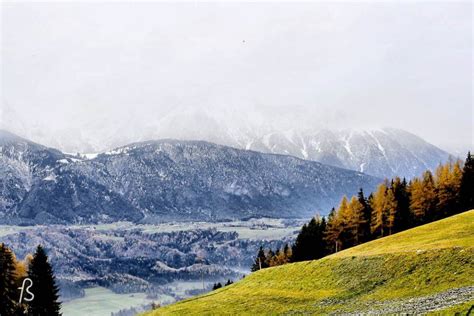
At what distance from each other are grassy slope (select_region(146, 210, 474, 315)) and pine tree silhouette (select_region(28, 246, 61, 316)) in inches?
904

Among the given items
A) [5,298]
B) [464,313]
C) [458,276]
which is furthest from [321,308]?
[5,298]

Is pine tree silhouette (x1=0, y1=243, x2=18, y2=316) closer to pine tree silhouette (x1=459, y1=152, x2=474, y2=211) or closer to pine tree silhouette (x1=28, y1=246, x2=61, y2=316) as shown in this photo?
pine tree silhouette (x1=28, y1=246, x2=61, y2=316)

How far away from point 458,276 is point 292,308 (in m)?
19.7

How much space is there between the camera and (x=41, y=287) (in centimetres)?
9712

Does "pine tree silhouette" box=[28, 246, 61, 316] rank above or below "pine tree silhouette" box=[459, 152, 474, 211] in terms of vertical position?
below

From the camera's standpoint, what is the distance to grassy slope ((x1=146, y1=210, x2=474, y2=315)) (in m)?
64.8

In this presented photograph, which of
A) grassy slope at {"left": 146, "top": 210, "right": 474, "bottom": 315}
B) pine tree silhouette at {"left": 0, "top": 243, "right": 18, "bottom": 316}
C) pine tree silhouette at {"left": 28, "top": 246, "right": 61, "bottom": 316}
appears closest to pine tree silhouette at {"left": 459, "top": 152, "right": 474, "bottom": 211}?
grassy slope at {"left": 146, "top": 210, "right": 474, "bottom": 315}

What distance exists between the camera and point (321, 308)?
219ft

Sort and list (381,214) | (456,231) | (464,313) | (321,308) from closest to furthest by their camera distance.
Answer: (464,313)
(321,308)
(456,231)
(381,214)

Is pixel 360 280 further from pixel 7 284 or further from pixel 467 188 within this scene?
pixel 467 188

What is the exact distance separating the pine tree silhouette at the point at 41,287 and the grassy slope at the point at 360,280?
22952 mm

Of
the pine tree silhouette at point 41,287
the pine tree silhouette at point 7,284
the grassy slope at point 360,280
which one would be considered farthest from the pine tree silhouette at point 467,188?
the pine tree silhouette at point 7,284

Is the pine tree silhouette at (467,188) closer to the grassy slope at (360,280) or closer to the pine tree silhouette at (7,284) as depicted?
the grassy slope at (360,280)

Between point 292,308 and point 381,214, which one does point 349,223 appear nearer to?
point 381,214
